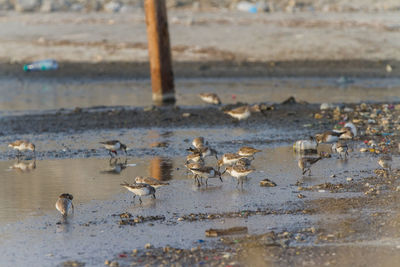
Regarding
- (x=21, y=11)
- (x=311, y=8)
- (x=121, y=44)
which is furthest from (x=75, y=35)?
(x=311, y=8)

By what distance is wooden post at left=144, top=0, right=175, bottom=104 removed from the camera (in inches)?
852

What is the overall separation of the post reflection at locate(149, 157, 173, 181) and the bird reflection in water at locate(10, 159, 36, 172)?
2.14 meters

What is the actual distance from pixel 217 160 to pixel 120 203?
3592mm

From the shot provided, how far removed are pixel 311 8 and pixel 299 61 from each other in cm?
833

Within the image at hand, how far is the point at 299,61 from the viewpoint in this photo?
29344 millimetres

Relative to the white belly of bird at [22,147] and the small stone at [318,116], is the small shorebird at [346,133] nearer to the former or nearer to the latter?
the small stone at [318,116]

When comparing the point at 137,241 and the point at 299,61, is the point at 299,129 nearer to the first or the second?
the point at 137,241

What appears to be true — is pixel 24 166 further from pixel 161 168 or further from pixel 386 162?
pixel 386 162

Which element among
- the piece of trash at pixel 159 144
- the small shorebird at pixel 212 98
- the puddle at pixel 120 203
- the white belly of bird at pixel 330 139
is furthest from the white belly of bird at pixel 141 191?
the small shorebird at pixel 212 98

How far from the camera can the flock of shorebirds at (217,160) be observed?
11.4 metres

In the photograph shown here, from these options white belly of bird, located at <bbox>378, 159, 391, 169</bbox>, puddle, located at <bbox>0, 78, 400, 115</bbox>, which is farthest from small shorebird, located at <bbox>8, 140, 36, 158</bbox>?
puddle, located at <bbox>0, 78, 400, 115</bbox>

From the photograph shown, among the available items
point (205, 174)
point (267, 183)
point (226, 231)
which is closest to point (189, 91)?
point (205, 174)

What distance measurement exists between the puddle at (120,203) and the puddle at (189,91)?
8230 millimetres

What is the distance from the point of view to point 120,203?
1152 centimetres
